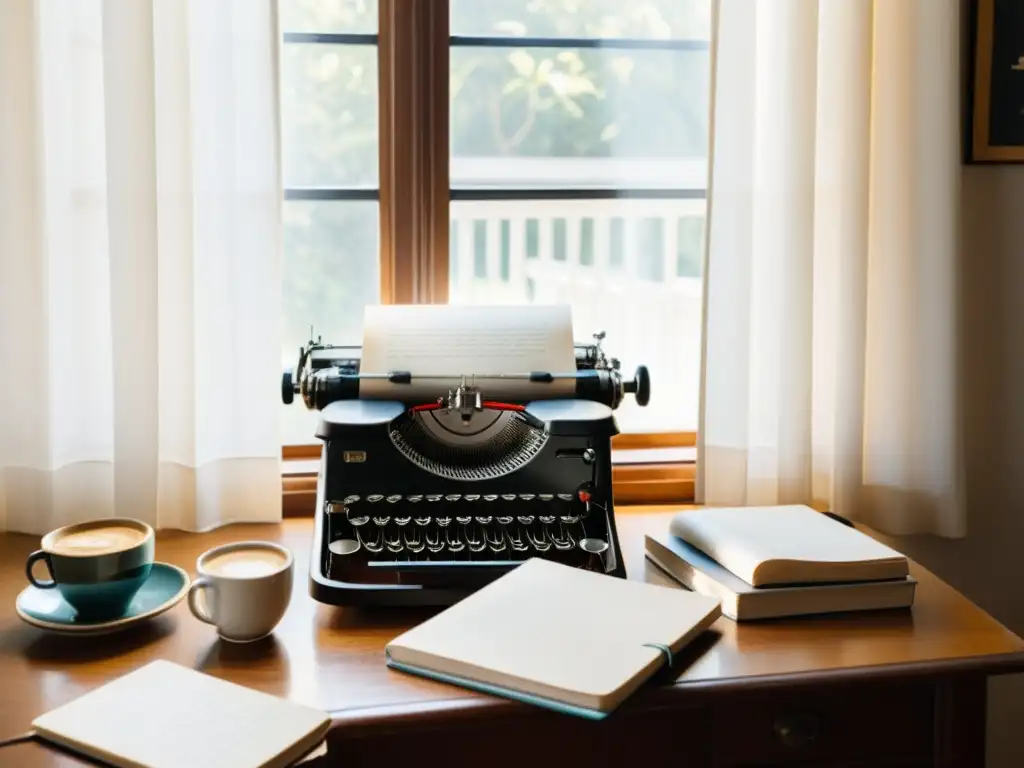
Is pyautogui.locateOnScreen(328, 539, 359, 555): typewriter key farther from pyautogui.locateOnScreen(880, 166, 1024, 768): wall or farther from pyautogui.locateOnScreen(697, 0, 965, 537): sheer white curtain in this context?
pyautogui.locateOnScreen(880, 166, 1024, 768): wall

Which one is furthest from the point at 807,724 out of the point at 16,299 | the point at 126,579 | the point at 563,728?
the point at 16,299

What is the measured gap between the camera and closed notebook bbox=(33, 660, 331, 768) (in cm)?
101

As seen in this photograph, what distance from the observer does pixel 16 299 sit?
5.30 ft

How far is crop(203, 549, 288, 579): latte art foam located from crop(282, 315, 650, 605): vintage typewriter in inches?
2.4

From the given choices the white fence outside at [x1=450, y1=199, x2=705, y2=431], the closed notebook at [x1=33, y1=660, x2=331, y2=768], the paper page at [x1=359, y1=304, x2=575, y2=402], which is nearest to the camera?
the closed notebook at [x1=33, y1=660, x2=331, y2=768]

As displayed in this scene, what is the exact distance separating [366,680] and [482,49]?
1080 mm

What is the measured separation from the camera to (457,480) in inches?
58.6

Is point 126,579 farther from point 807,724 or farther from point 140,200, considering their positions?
point 807,724

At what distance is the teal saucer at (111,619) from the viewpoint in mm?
1275

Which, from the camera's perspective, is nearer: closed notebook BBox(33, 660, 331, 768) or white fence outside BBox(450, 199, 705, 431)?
closed notebook BBox(33, 660, 331, 768)

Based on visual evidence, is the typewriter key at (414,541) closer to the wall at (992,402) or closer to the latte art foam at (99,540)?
the latte art foam at (99,540)

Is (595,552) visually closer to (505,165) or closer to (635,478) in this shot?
(635,478)

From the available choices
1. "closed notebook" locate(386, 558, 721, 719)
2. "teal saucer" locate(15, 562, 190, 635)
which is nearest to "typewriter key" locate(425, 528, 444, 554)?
"closed notebook" locate(386, 558, 721, 719)

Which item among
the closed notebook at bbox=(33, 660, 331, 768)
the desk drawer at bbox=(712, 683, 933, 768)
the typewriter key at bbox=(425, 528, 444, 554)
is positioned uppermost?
the typewriter key at bbox=(425, 528, 444, 554)
